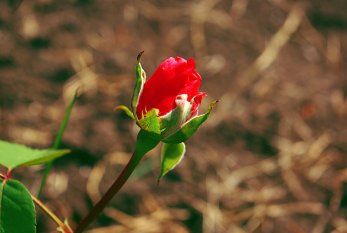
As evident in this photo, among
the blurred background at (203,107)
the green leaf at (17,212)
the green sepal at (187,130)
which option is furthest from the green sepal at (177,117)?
the blurred background at (203,107)

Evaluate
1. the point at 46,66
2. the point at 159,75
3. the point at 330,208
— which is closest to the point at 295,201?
the point at 330,208

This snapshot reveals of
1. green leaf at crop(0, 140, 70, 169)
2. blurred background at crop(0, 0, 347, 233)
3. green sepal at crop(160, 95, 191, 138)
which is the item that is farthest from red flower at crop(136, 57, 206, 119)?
blurred background at crop(0, 0, 347, 233)

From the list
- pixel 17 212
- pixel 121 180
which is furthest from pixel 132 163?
pixel 17 212

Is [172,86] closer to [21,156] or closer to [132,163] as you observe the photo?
[132,163]

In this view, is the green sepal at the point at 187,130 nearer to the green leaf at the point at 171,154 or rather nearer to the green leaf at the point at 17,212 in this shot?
the green leaf at the point at 171,154

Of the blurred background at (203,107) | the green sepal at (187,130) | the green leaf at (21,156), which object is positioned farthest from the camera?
the blurred background at (203,107)

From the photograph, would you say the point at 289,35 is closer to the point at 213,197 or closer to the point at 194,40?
the point at 194,40

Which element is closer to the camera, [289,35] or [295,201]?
[295,201]
